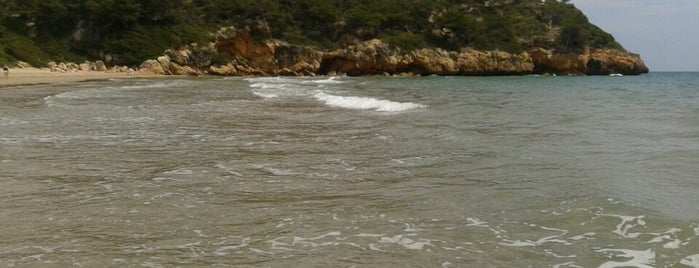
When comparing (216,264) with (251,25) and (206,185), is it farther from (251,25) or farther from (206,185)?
(251,25)

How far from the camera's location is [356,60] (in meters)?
60.5

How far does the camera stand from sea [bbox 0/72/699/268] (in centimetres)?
431

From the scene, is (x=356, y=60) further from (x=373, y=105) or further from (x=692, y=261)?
(x=692, y=261)

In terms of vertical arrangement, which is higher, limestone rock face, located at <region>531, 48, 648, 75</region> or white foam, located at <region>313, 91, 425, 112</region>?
limestone rock face, located at <region>531, 48, 648, 75</region>

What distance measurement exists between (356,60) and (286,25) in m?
7.69

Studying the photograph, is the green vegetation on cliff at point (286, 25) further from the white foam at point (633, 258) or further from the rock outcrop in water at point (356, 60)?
the white foam at point (633, 258)

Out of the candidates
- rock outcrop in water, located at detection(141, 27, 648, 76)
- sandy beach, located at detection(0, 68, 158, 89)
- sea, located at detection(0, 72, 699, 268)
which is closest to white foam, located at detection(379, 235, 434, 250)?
sea, located at detection(0, 72, 699, 268)

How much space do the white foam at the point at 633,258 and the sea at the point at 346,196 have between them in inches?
0.8

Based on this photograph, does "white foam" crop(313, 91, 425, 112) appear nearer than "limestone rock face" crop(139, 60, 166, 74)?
Yes

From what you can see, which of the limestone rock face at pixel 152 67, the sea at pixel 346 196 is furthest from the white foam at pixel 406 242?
the limestone rock face at pixel 152 67

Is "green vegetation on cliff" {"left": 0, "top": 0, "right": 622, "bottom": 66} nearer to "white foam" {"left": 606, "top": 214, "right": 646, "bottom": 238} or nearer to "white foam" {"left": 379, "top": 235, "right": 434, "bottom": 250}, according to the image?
"white foam" {"left": 379, "top": 235, "right": 434, "bottom": 250}

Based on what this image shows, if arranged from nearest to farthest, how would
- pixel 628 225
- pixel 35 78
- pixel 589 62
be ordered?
1. pixel 628 225
2. pixel 35 78
3. pixel 589 62

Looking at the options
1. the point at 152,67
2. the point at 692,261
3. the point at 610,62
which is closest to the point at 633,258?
the point at 692,261

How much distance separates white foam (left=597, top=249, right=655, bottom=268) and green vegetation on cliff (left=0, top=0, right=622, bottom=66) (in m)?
43.7
